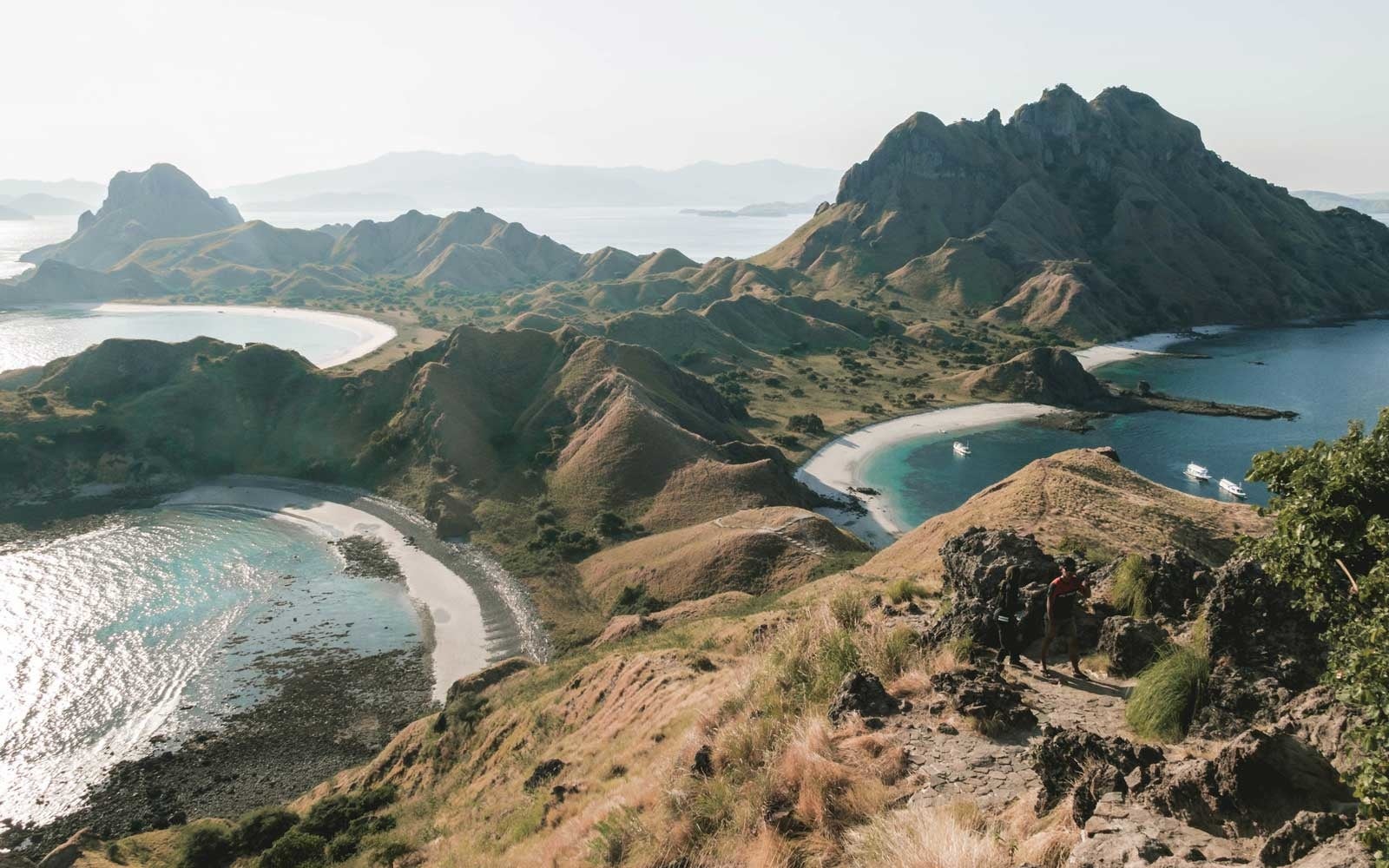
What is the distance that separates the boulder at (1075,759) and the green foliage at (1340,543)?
244 centimetres

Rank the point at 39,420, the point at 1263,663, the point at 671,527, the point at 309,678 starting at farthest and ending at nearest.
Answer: the point at 39,420
the point at 671,527
the point at 309,678
the point at 1263,663

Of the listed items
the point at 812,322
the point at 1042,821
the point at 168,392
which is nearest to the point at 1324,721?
the point at 1042,821

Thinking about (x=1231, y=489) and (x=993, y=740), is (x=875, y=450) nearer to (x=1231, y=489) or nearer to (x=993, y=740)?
(x=1231, y=489)

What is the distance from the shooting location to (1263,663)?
11.6m

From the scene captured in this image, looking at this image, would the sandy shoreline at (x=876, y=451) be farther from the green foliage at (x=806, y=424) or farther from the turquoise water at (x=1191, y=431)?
the green foliage at (x=806, y=424)

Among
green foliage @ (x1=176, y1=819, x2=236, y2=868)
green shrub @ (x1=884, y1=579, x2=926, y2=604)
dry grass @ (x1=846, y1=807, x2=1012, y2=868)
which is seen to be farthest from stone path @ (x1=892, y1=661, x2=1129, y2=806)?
green foliage @ (x1=176, y1=819, x2=236, y2=868)

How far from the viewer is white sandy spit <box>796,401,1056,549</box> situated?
7594cm

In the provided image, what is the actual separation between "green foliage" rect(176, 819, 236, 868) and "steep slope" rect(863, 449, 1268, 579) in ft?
108

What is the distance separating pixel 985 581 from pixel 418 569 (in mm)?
57305

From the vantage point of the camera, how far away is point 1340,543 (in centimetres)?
999

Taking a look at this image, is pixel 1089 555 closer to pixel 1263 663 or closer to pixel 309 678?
pixel 1263 663

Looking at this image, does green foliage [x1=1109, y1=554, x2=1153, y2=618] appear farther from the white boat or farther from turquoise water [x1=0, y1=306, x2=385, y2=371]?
turquoise water [x1=0, y1=306, x2=385, y2=371]

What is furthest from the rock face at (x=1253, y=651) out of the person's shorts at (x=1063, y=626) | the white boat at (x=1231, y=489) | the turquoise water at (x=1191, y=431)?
the white boat at (x=1231, y=489)

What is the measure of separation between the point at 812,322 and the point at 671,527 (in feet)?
365
